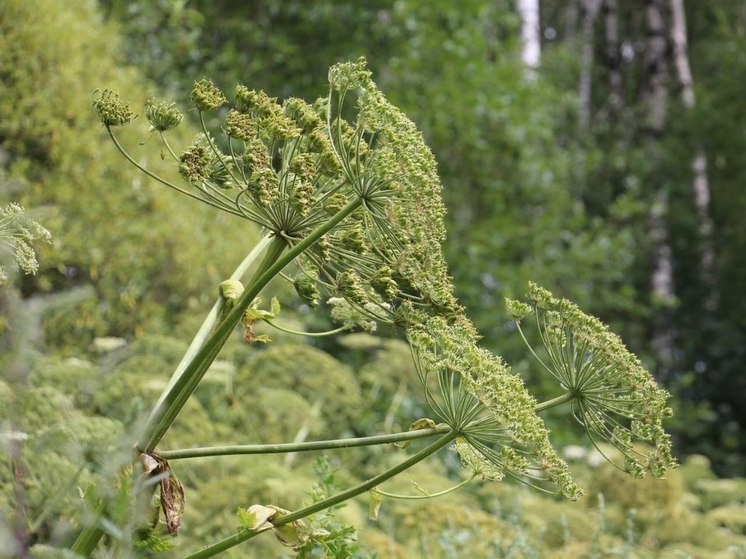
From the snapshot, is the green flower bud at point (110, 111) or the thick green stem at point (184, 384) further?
the green flower bud at point (110, 111)

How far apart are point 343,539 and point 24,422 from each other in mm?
1743

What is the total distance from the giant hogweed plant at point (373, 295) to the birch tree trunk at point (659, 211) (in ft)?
34.0

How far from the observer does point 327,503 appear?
1.52 meters

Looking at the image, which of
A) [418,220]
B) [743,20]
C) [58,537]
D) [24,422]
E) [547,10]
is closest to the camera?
[58,537]

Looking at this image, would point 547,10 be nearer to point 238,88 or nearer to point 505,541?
point 505,541

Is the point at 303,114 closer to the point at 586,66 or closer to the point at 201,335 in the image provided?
the point at 201,335

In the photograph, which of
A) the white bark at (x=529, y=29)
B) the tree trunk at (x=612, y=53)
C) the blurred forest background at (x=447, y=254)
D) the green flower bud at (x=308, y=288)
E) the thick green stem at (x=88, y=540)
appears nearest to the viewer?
the thick green stem at (x=88, y=540)

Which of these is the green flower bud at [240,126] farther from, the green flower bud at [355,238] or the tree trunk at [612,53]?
the tree trunk at [612,53]

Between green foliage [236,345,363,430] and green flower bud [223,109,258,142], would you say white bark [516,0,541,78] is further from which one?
green flower bud [223,109,258,142]

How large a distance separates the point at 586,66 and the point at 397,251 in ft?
57.7

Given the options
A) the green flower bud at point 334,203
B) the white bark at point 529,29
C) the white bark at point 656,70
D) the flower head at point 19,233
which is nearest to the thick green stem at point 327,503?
the green flower bud at point 334,203

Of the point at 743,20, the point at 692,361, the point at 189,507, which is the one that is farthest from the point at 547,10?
the point at 189,507

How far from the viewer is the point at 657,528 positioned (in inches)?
215

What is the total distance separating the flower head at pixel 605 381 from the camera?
1.65 metres
